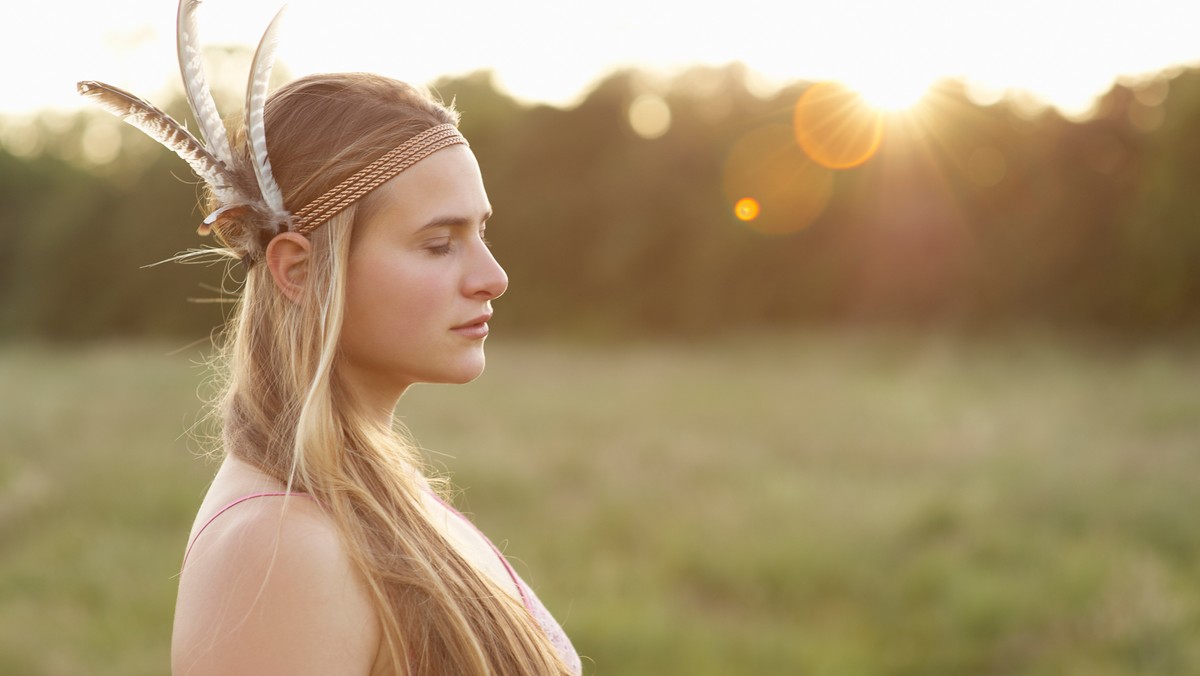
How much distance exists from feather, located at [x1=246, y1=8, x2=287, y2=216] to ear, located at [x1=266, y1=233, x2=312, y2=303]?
65mm

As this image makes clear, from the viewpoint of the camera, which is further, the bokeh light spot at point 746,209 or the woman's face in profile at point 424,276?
the bokeh light spot at point 746,209

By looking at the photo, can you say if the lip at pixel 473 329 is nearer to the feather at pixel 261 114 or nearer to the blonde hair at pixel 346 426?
the blonde hair at pixel 346 426

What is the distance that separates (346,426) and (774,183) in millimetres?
19598

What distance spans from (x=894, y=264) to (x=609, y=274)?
776 centimetres

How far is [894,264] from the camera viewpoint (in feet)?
60.0

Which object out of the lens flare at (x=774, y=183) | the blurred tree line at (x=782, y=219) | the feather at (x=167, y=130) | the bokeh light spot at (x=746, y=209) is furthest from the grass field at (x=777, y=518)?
the bokeh light spot at (x=746, y=209)

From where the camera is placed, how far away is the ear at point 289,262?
1720mm

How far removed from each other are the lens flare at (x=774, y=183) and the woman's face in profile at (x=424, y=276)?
18.3 meters

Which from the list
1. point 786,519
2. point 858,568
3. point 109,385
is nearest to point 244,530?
point 858,568

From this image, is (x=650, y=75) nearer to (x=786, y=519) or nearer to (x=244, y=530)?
(x=786, y=519)

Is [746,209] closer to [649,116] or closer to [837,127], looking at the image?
[837,127]

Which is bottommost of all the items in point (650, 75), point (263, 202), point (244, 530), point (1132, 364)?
point (244, 530)

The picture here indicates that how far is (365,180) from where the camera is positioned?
1701 mm

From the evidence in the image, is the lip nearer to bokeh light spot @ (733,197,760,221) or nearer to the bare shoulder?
the bare shoulder
